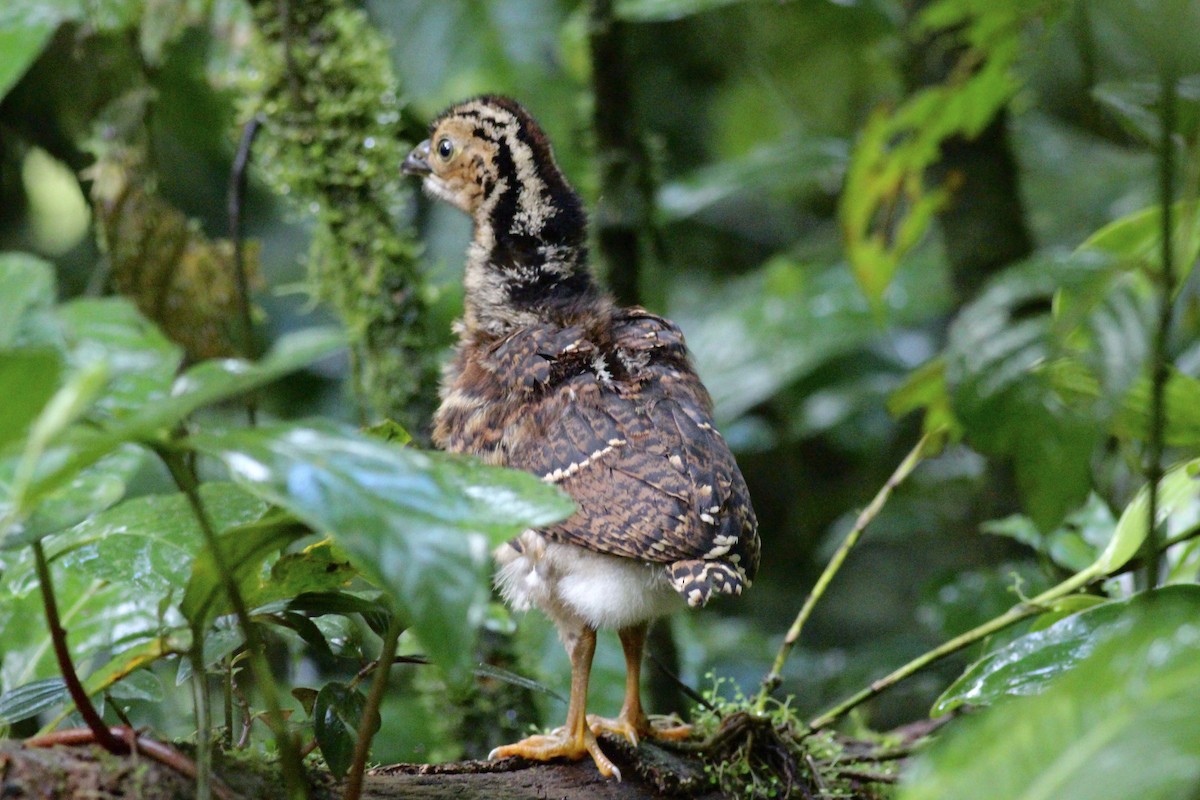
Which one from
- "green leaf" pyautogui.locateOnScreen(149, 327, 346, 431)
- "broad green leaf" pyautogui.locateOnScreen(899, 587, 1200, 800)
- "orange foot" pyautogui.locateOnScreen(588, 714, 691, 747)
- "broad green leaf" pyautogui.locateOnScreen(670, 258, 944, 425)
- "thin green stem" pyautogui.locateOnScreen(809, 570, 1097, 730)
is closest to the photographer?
"broad green leaf" pyautogui.locateOnScreen(899, 587, 1200, 800)

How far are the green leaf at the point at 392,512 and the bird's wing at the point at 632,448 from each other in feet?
3.09

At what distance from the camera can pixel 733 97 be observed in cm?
652

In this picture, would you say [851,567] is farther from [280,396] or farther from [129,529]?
[129,529]

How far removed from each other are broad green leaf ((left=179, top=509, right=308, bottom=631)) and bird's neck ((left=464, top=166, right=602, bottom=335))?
146cm

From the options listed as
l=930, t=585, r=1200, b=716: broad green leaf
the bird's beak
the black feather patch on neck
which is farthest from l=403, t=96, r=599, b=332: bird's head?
l=930, t=585, r=1200, b=716: broad green leaf

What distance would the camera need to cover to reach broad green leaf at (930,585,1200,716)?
5.76 feet

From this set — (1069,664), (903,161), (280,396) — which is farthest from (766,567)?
(1069,664)

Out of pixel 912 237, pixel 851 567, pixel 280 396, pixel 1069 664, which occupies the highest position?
pixel 912 237

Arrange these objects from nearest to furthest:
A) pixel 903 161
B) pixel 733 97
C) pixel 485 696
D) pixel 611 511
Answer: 1. pixel 611 511
2. pixel 903 161
3. pixel 485 696
4. pixel 733 97

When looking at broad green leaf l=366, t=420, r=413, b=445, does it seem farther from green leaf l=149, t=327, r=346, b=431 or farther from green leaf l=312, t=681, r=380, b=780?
green leaf l=149, t=327, r=346, b=431

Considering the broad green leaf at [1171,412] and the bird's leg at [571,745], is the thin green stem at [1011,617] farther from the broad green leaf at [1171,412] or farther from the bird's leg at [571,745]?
the bird's leg at [571,745]

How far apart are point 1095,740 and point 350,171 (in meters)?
2.59

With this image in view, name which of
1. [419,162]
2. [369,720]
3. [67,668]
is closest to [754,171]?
[419,162]

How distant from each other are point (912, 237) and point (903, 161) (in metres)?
0.41
